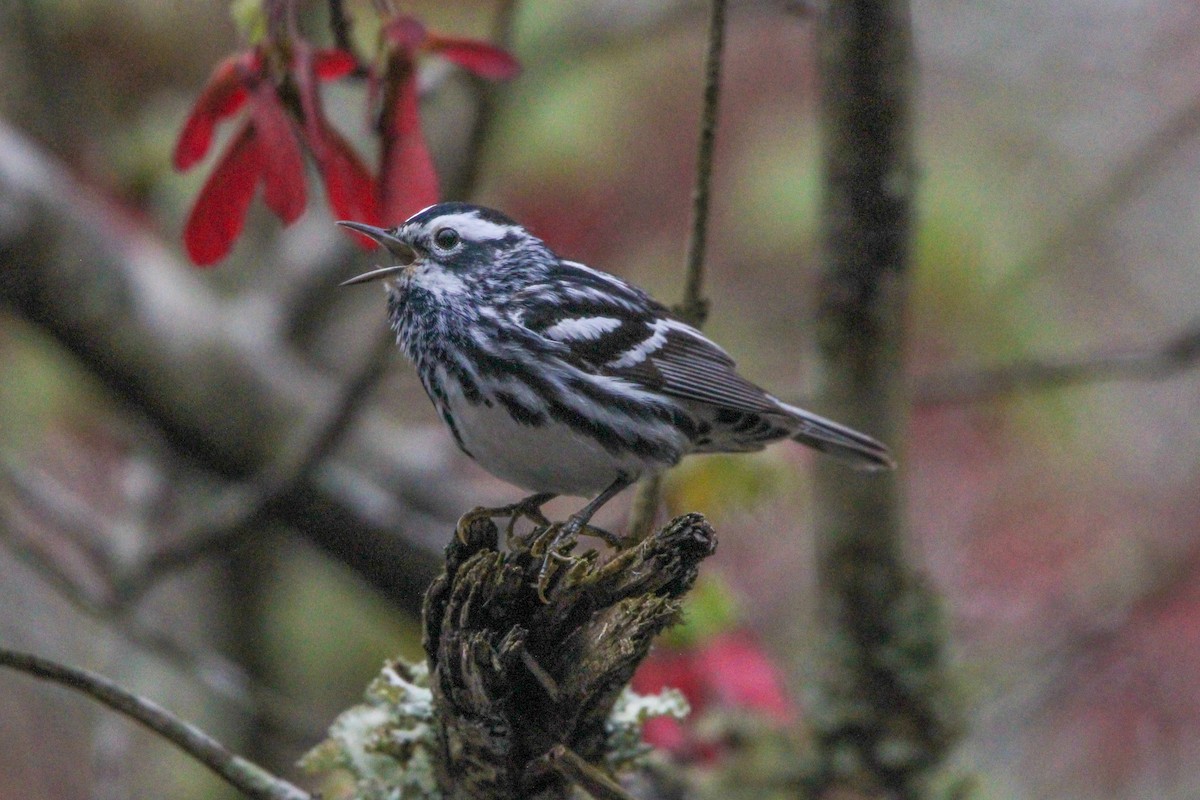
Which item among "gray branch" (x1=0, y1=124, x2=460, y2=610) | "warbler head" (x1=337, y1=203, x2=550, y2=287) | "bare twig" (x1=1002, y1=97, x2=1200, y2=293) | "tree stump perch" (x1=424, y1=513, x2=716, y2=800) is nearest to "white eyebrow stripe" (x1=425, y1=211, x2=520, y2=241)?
"warbler head" (x1=337, y1=203, x2=550, y2=287)

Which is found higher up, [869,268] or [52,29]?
[52,29]

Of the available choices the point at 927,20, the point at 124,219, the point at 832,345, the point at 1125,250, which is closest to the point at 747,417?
the point at 832,345

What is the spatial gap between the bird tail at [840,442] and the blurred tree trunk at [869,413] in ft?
0.45

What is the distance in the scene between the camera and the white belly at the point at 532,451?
9.25ft

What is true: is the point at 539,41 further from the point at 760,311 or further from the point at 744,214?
the point at 760,311

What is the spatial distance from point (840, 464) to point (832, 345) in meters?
0.38

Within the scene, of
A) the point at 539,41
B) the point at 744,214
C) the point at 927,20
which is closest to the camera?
the point at 539,41

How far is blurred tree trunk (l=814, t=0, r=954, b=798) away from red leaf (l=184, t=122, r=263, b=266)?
1.31m

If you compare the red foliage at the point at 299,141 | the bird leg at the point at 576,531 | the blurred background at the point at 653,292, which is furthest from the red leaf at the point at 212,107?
the blurred background at the point at 653,292

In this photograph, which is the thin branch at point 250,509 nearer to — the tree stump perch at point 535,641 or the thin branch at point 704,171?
the thin branch at point 704,171

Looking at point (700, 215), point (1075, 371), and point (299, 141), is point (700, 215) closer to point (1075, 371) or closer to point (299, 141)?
point (299, 141)

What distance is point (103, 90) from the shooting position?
6.02m

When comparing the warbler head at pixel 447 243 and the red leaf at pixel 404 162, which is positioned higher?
the warbler head at pixel 447 243

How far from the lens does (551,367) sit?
294 cm
